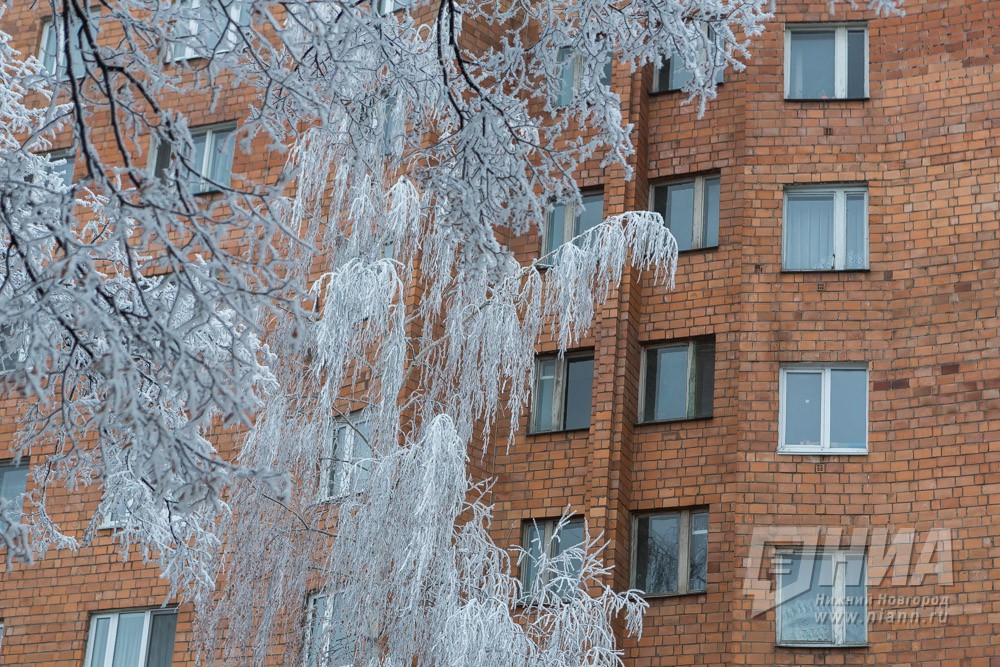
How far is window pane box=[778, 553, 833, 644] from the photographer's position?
18219 mm

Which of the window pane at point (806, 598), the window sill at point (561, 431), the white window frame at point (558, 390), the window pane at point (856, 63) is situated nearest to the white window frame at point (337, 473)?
the window sill at point (561, 431)

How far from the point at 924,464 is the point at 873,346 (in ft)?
5.14

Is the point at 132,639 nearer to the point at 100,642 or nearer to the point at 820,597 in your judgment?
the point at 100,642

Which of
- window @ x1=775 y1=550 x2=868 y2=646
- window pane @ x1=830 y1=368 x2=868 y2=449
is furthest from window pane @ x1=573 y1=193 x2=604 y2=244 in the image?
window @ x1=775 y1=550 x2=868 y2=646

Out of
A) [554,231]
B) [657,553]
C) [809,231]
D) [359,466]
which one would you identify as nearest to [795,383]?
[809,231]

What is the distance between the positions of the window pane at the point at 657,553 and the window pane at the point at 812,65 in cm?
566

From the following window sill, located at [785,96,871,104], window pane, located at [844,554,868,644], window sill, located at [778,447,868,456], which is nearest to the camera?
window pane, located at [844,554,868,644]

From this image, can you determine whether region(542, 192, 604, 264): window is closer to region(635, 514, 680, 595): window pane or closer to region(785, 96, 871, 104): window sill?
region(785, 96, 871, 104): window sill

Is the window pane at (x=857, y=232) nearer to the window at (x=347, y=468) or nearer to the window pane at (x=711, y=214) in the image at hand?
the window pane at (x=711, y=214)

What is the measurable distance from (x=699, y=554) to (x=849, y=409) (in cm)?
240

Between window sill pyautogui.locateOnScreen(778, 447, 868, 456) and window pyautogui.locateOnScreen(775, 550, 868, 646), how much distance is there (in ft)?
3.67

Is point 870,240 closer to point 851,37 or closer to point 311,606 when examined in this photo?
point 851,37

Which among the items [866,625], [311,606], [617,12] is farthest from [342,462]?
[617,12]

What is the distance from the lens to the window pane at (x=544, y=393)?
20516 millimetres
